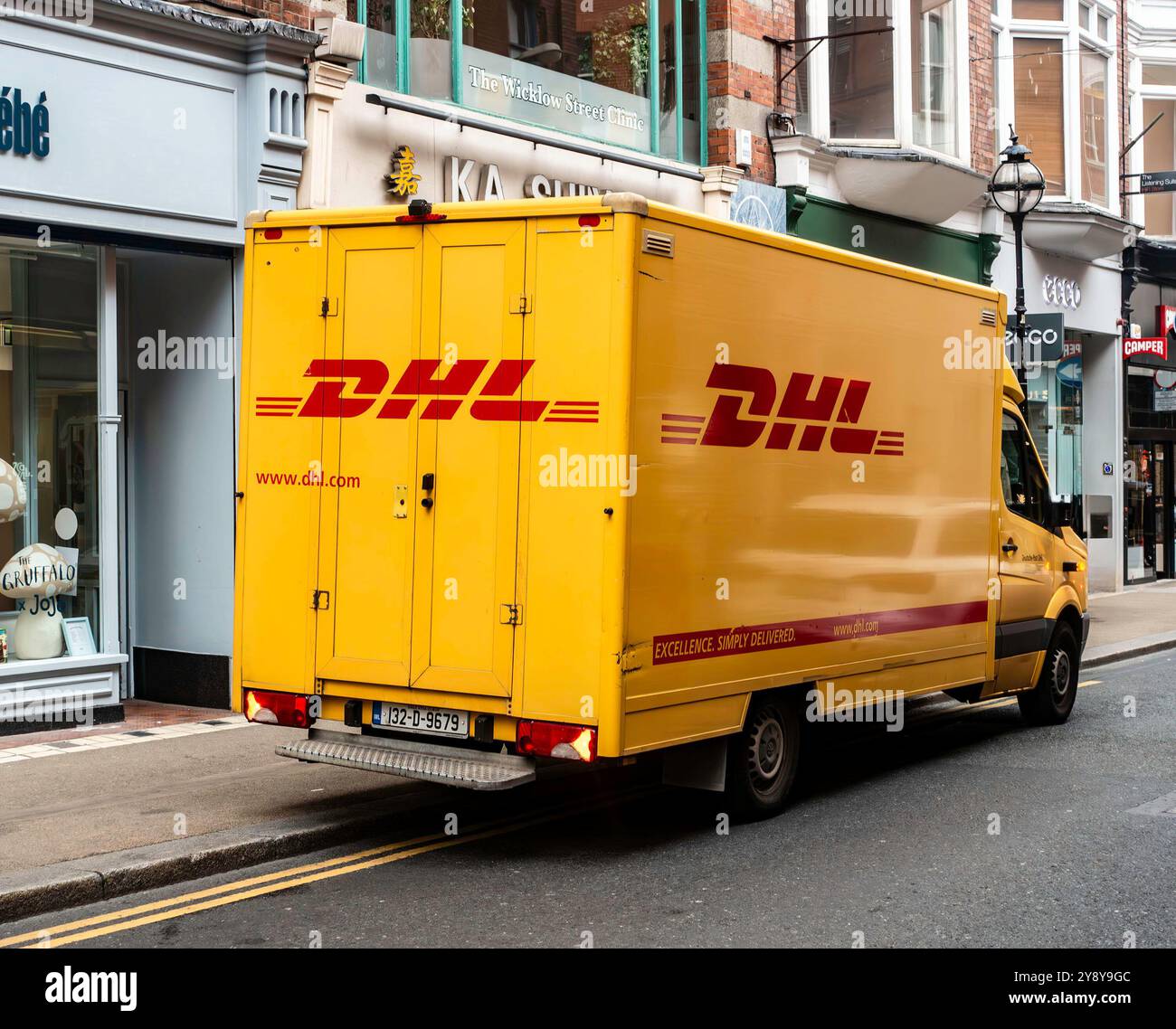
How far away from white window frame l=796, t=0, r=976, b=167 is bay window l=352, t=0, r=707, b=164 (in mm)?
1997

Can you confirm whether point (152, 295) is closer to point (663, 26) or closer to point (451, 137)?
point (451, 137)

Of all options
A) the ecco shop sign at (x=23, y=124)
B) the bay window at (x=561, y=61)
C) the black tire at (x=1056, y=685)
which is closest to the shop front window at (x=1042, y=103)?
the bay window at (x=561, y=61)

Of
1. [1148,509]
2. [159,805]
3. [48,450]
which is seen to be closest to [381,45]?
[48,450]

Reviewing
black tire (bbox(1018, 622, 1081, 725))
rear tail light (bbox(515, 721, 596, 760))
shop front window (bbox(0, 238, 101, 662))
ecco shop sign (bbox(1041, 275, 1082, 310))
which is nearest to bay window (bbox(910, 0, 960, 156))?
ecco shop sign (bbox(1041, 275, 1082, 310))

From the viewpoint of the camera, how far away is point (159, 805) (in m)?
7.79

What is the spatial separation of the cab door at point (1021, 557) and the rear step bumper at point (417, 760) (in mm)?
4660

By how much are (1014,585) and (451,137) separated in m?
6.22

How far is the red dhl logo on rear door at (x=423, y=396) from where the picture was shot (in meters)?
6.92

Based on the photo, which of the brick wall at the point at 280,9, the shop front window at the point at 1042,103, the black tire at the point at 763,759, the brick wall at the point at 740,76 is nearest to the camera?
the black tire at the point at 763,759

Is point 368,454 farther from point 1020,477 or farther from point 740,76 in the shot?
point 740,76

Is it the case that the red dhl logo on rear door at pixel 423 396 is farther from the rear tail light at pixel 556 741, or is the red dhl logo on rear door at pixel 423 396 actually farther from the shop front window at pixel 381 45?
the shop front window at pixel 381 45
